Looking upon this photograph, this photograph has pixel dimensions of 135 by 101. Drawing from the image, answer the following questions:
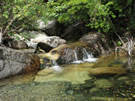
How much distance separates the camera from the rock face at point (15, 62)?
591 centimetres

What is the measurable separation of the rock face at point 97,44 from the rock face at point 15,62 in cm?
561

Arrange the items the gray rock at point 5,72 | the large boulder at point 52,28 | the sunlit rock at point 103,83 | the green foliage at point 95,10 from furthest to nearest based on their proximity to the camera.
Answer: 1. the large boulder at point 52,28
2. the green foliage at point 95,10
3. the gray rock at point 5,72
4. the sunlit rock at point 103,83

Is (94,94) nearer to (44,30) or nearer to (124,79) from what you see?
(124,79)

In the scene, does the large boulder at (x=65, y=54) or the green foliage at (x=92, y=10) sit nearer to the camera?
the large boulder at (x=65, y=54)

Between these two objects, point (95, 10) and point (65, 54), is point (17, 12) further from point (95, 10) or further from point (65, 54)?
point (95, 10)

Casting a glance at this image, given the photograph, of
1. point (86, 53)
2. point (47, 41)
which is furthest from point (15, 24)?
point (86, 53)

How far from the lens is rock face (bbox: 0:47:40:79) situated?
19.4ft

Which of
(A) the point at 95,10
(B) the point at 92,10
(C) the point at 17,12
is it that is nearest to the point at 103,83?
(C) the point at 17,12

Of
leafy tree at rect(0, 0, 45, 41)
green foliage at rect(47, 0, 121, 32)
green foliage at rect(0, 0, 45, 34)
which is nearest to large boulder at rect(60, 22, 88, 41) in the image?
green foliage at rect(47, 0, 121, 32)

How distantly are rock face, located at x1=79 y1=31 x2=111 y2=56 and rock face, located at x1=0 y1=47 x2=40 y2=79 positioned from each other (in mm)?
5607

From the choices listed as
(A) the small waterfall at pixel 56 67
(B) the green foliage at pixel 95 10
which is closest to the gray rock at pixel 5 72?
(A) the small waterfall at pixel 56 67

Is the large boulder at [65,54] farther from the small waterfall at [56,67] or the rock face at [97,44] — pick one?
the rock face at [97,44]

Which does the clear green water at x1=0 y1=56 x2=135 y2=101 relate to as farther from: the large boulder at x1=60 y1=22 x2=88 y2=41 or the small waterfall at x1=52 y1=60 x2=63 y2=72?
the large boulder at x1=60 y1=22 x2=88 y2=41

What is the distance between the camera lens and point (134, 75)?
5211 mm
